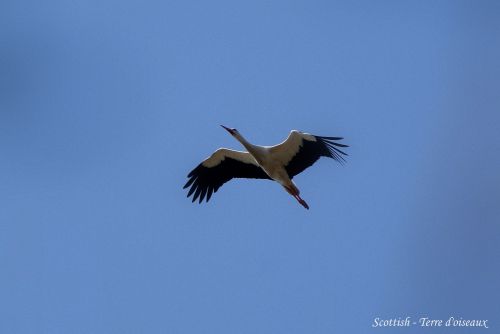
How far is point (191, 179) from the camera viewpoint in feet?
60.5

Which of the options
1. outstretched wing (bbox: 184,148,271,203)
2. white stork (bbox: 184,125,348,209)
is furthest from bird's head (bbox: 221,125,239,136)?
outstretched wing (bbox: 184,148,271,203)

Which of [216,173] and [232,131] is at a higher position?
[232,131]

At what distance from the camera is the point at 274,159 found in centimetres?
1756

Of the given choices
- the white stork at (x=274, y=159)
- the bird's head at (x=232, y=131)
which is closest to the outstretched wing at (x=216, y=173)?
the white stork at (x=274, y=159)

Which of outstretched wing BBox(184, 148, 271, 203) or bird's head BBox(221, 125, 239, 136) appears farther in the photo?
outstretched wing BBox(184, 148, 271, 203)

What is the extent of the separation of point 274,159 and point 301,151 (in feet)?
1.56

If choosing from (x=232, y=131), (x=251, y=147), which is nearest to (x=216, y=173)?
(x=232, y=131)

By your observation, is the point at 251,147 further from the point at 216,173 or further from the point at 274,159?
the point at 216,173

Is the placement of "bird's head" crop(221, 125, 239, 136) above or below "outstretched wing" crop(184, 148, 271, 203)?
above

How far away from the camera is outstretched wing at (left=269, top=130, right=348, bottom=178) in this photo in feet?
56.9

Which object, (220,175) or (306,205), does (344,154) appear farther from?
(220,175)

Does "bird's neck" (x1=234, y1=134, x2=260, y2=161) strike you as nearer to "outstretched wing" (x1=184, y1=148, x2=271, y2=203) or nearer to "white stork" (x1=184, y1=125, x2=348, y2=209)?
"white stork" (x1=184, y1=125, x2=348, y2=209)

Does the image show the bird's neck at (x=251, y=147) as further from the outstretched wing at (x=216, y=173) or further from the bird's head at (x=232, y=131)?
the outstretched wing at (x=216, y=173)

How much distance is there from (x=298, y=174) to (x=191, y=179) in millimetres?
1930
